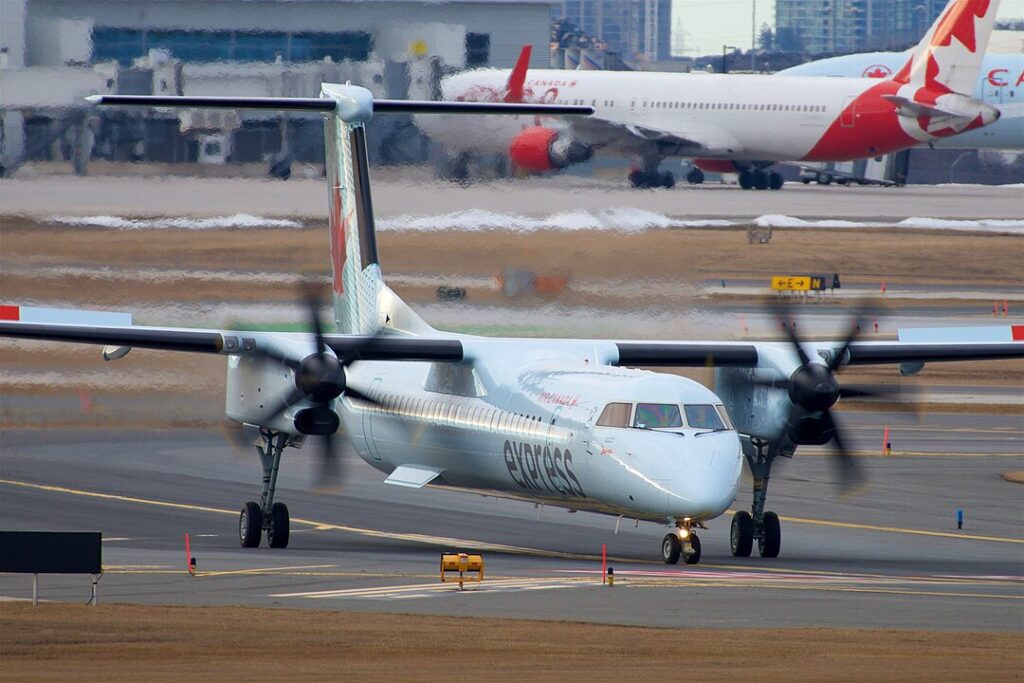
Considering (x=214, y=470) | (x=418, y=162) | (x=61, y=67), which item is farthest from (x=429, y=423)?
(x=61, y=67)

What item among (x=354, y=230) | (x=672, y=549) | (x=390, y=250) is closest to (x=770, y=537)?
(x=672, y=549)

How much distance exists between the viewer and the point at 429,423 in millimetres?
25250

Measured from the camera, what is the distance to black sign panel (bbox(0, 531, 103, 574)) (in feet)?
64.3

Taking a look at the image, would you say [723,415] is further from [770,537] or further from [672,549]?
[770,537]

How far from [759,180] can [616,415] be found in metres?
48.5

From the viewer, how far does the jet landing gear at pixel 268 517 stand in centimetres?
2533

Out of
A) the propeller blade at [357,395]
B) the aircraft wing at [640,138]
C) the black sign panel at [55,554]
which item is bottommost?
the black sign panel at [55,554]

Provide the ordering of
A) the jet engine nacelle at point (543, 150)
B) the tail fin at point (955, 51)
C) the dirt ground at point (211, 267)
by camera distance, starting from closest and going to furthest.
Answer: the dirt ground at point (211, 267) → the jet engine nacelle at point (543, 150) → the tail fin at point (955, 51)

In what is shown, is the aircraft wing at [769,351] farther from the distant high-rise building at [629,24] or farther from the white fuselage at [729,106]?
the distant high-rise building at [629,24]

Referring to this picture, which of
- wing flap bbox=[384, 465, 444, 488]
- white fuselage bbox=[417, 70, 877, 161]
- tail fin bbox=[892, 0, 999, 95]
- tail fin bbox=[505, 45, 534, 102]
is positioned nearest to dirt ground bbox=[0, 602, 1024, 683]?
wing flap bbox=[384, 465, 444, 488]

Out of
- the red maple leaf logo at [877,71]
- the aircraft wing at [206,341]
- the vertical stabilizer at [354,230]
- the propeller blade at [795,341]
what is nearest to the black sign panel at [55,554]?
the aircraft wing at [206,341]

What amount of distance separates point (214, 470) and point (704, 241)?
22.1 m

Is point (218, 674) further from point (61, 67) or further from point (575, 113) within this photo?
point (61, 67)

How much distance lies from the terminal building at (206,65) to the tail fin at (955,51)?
106 feet
